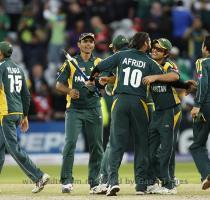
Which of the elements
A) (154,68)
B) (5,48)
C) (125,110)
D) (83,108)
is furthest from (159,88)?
(5,48)

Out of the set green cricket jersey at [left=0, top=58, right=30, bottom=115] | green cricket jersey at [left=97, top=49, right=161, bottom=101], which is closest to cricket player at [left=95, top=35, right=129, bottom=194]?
green cricket jersey at [left=97, top=49, right=161, bottom=101]

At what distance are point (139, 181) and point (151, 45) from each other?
1978 mm

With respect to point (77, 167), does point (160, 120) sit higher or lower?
higher

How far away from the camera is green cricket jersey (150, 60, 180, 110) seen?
12105 millimetres

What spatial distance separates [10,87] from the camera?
12328 millimetres

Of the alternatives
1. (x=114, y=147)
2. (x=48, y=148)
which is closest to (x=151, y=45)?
(x=114, y=147)

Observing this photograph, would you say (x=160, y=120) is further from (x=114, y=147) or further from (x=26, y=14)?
(x=26, y=14)

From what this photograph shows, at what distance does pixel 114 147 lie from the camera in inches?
464

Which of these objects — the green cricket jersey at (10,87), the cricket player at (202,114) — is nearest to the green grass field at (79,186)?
the cricket player at (202,114)

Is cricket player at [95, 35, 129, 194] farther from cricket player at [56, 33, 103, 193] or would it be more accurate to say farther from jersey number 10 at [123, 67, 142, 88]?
jersey number 10 at [123, 67, 142, 88]

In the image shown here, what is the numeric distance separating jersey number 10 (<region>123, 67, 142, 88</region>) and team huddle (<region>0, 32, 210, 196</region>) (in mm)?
14

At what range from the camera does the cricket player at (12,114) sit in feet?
40.0

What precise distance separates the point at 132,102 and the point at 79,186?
7.82 ft

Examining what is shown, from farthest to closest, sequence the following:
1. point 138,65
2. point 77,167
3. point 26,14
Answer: point 26,14 → point 77,167 → point 138,65
